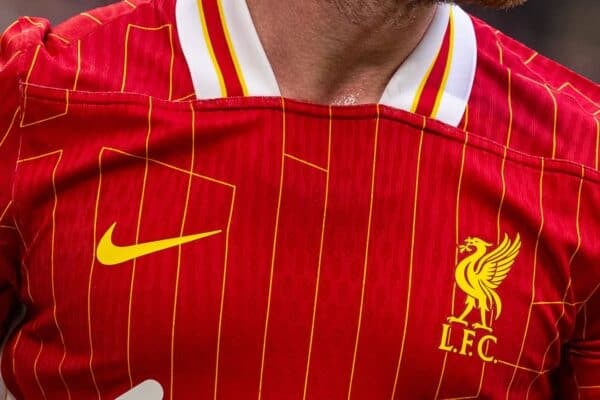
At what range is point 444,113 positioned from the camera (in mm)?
572

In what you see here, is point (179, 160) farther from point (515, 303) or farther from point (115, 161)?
point (515, 303)

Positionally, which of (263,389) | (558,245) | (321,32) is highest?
(321,32)

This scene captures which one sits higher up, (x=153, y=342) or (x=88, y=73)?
(x=88, y=73)

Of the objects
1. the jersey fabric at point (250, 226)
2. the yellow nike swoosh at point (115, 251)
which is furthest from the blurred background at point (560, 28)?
the yellow nike swoosh at point (115, 251)

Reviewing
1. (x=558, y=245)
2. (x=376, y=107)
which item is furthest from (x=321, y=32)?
(x=558, y=245)

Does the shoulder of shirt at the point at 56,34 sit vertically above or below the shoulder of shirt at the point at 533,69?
below

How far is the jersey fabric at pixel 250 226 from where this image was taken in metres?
0.54

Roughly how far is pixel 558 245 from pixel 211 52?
0.75ft

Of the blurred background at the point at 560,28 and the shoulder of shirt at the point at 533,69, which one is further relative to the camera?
the blurred background at the point at 560,28

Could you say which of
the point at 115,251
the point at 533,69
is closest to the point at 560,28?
the point at 533,69

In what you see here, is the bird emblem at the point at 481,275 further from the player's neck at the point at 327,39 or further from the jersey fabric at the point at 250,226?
the player's neck at the point at 327,39

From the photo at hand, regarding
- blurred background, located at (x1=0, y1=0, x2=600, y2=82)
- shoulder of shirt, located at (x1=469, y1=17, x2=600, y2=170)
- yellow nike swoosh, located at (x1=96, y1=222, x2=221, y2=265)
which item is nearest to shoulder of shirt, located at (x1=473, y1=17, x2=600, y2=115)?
shoulder of shirt, located at (x1=469, y1=17, x2=600, y2=170)

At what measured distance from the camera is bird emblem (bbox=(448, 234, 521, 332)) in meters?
0.56

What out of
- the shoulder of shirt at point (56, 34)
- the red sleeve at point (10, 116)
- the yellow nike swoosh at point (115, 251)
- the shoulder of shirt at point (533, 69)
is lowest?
the yellow nike swoosh at point (115, 251)
